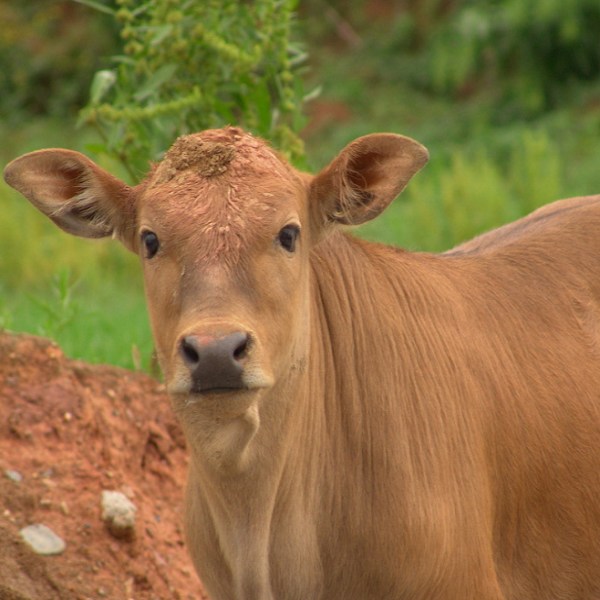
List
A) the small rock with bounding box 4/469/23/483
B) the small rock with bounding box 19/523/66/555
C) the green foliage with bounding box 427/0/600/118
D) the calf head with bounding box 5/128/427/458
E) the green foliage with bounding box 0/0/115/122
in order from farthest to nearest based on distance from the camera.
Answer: the green foliage with bounding box 0/0/115/122, the green foliage with bounding box 427/0/600/118, the small rock with bounding box 4/469/23/483, the small rock with bounding box 19/523/66/555, the calf head with bounding box 5/128/427/458

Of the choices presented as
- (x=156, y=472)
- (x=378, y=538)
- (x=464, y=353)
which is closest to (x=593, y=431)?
(x=464, y=353)

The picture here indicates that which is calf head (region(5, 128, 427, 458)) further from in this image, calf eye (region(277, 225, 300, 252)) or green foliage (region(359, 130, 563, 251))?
green foliage (region(359, 130, 563, 251))

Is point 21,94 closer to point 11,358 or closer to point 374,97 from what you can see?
point 374,97

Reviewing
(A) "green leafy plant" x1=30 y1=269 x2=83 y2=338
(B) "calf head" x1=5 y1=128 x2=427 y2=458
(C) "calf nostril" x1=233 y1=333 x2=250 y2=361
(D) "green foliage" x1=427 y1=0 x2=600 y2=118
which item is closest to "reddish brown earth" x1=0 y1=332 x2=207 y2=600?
(A) "green leafy plant" x1=30 y1=269 x2=83 y2=338

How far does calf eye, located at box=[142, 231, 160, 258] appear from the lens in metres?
4.56

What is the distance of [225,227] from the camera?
4.41m

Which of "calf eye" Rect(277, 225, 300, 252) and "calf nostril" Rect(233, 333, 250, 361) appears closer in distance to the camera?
"calf nostril" Rect(233, 333, 250, 361)

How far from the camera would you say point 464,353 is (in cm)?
520

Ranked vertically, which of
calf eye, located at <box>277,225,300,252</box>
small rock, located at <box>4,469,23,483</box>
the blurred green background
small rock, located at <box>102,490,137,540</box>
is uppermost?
calf eye, located at <box>277,225,300,252</box>

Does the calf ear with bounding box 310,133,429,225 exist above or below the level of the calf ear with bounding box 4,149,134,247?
above

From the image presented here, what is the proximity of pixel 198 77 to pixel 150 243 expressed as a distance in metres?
2.91

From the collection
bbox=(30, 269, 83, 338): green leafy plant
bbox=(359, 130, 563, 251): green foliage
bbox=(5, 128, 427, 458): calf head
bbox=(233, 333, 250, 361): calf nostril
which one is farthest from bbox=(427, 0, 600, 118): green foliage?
bbox=(233, 333, 250, 361): calf nostril

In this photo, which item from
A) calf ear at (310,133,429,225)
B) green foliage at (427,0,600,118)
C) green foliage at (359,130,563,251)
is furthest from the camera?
green foliage at (427,0,600,118)

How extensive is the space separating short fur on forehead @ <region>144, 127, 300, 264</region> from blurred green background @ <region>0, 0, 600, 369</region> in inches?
94.5
